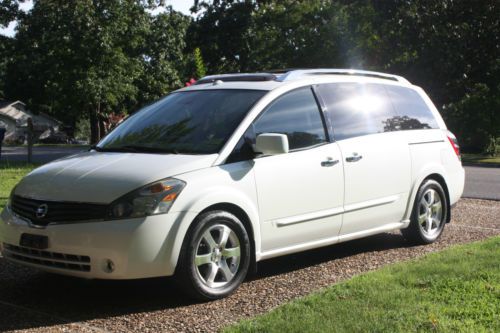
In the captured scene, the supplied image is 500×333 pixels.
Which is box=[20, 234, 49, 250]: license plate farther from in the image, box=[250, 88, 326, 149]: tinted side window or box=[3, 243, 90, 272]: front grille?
box=[250, 88, 326, 149]: tinted side window

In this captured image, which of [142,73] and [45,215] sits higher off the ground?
[142,73]

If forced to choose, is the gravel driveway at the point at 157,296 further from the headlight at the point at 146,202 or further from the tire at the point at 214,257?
the headlight at the point at 146,202

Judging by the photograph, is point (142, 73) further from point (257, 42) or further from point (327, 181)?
point (327, 181)

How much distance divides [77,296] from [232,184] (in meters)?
1.52

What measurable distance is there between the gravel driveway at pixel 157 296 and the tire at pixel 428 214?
0.52 feet

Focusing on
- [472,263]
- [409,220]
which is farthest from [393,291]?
[409,220]

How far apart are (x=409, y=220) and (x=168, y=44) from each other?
3332 cm

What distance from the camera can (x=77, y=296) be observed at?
17.9ft

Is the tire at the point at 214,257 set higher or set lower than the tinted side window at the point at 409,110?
lower

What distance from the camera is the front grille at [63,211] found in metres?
4.89

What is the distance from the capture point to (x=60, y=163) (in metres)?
5.66

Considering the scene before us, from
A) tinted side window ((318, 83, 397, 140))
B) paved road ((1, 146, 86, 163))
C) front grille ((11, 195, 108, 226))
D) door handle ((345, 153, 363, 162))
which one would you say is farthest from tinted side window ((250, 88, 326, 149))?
paved road ((1, 146, 86, 163))

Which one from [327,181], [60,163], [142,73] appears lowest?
[327,181]

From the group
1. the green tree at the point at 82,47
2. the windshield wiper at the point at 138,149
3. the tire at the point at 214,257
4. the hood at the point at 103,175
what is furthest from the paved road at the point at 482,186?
the green tree at the point at 82,47
